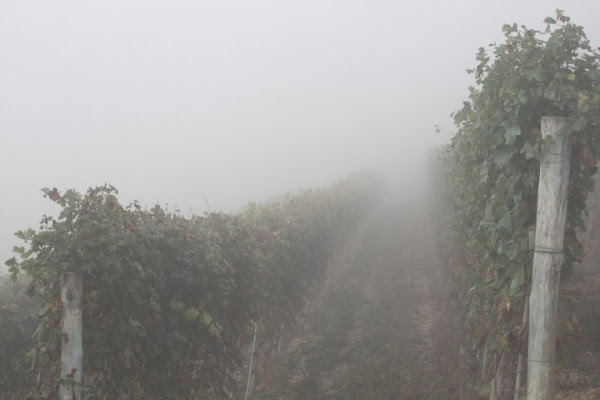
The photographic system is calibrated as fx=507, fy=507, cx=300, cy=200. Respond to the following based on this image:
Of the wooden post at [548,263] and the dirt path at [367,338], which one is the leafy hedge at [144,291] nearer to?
the dirt path at [367,338]

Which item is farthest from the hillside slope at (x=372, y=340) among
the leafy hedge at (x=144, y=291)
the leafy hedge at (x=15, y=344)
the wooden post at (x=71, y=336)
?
the wooden post at (x=71, y=336)

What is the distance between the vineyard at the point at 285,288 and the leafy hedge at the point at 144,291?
2 centimetres

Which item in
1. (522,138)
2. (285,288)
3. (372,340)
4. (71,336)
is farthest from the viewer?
(372,340)

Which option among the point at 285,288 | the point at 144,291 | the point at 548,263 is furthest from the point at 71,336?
the point at 285,288

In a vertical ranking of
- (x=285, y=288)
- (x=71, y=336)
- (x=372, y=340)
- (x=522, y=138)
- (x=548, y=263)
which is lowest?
(x=372, y=340)

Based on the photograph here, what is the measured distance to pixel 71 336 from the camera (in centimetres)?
401

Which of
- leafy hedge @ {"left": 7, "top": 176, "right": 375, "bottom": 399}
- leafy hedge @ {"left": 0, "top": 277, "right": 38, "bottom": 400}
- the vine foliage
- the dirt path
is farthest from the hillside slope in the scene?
leafy hedge @ {"left": 0, "top": 277, "right": 38, "bottom": 400}

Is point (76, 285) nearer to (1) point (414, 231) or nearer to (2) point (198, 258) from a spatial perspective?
(2) point (198, 258)

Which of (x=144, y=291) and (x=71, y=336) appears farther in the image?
(x=144, y=291)

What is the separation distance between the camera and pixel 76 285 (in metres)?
4.11

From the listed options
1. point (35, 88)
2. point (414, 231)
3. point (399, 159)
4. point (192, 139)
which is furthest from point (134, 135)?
point (414, 231)

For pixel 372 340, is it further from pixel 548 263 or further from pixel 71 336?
pixel 71 336

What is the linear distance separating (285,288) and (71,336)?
6.63 meters

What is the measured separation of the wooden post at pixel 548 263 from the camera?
13.8 feet
